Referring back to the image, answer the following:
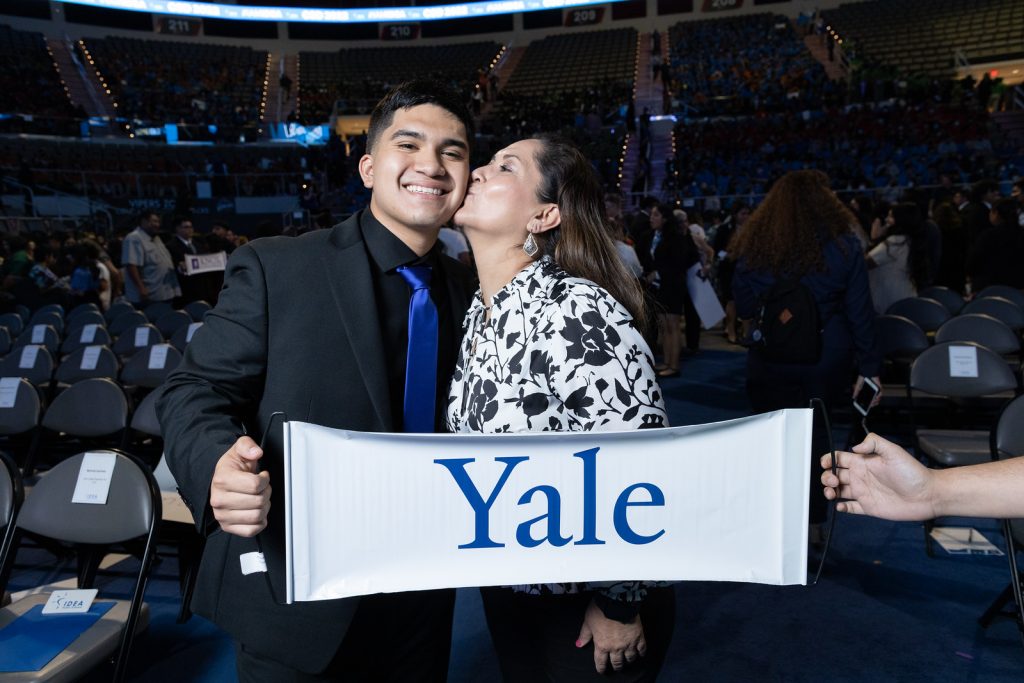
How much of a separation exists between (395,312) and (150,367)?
447cm

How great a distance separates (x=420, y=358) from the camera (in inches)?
59.5

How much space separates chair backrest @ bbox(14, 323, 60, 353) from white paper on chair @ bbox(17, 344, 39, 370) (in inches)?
31.9

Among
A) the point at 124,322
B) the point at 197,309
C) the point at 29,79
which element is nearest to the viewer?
the point at 124,322

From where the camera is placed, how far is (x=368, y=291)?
1418 mm

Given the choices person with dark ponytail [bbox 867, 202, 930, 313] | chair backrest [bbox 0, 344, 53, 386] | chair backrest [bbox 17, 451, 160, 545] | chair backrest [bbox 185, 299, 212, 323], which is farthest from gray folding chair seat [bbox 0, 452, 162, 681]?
person with dark ponytail [bbox 867, 202, 930, 313]

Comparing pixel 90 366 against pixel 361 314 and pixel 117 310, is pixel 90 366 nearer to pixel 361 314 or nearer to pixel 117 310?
pixel 117 310

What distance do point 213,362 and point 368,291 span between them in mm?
327

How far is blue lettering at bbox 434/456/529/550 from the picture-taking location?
1.19 meters

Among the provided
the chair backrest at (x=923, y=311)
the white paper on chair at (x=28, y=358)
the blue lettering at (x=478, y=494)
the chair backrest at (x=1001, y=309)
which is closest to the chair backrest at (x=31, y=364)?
the white paper on chair at (x=28, y=358)

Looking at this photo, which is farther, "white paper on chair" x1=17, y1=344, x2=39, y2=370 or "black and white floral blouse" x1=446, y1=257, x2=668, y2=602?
"white paper on chair" x1=17, y1=344, x2=39, y2=370

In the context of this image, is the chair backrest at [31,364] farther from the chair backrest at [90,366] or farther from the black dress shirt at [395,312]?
the black dress shirt at [395,312]

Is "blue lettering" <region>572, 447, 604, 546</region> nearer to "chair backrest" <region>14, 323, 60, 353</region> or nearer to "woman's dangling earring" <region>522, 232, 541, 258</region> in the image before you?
"woman's dangling earring" <region>522, 232, 541, 258</region>

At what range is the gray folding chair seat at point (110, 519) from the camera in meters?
2.41

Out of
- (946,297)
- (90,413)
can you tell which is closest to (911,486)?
(90,413)
